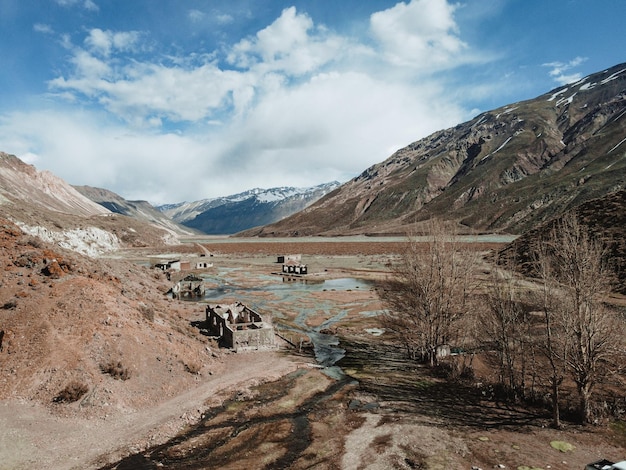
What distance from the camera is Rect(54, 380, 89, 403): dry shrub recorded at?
2191cm

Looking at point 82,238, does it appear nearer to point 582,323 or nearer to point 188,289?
point 188,289

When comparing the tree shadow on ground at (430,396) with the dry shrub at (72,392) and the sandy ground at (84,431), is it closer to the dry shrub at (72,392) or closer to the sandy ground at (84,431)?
the sandy ground at (84,431)

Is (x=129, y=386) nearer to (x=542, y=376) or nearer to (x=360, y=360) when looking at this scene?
(x=360, y=360)

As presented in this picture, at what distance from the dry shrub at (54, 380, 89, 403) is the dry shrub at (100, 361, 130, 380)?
186cm

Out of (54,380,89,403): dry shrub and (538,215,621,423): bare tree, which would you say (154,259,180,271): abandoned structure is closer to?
(54,380,89,403): dry shrub

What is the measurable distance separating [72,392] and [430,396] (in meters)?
21.4

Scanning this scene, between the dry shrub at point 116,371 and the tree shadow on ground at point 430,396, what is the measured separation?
50.1ft

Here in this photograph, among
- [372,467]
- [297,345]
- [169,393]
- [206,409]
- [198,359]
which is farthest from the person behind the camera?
[297,345]

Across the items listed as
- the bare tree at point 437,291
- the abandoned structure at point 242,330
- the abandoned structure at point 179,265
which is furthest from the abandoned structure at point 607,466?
the abandoned structure at point 179,265

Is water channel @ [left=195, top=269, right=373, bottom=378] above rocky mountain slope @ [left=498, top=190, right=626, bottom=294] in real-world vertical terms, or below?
below

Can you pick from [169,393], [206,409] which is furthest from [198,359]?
[206,409]

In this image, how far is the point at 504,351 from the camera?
25.9m

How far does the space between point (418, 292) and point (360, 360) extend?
7.88 meters

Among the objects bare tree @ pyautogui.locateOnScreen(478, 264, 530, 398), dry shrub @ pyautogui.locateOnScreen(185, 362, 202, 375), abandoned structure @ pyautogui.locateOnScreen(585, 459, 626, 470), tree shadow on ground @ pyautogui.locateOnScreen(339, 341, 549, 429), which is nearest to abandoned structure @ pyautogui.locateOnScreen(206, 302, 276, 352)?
dry shrub @ pyautogui.locateOnScreen(185, 362, 202, 375)
